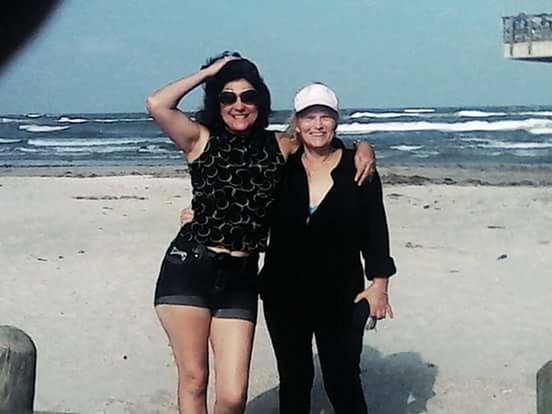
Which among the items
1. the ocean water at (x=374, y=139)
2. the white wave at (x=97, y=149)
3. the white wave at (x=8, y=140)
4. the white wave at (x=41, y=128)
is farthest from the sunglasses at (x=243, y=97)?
the white wave at (x=41, y=128)

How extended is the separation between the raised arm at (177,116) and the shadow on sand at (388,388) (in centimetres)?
216

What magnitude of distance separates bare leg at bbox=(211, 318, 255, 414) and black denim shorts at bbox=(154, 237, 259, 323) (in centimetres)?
4

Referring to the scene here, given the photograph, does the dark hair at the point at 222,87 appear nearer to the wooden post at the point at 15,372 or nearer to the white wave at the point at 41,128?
the wooden post at the point at 15,372

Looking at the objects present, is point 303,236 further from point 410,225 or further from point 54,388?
point 410,225

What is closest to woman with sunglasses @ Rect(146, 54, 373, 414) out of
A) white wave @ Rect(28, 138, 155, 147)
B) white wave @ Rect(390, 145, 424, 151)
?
white wave @ Rect(390, 145, 424, 151)

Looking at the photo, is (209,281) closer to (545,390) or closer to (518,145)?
(545,390)

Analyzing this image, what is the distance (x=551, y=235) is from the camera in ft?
39.7

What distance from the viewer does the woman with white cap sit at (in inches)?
161

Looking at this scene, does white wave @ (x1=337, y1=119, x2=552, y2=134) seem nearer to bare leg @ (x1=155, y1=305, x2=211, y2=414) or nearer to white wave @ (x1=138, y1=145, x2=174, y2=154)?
white wave @ (x1=138, y1=145, x2=174, y2=154)

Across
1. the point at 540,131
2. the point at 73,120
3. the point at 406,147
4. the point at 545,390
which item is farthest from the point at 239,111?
the point at 73,120

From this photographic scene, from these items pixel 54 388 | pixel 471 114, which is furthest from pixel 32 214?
pixel 471 114

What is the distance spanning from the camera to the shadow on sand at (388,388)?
5781mm

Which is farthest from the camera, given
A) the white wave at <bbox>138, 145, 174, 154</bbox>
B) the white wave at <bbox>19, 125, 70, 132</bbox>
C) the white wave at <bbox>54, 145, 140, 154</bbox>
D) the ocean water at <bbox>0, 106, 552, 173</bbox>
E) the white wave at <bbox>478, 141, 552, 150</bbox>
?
the white wave at <bbox>19, 125, 70, 132</bbox>

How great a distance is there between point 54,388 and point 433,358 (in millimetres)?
2247
